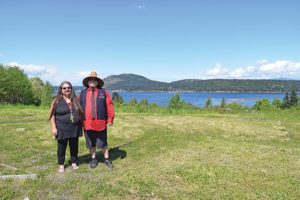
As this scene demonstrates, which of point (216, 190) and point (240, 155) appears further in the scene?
point (240, 155)

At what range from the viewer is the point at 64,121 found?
7.55m

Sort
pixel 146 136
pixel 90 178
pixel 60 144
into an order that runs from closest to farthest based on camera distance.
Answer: pixel 90 178, pixel 60 144, pixel 146 136

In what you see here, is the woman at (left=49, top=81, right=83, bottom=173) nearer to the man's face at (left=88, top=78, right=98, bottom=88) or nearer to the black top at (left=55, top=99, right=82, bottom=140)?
the black top at (left=55, top=99, right=82, bottom=140)

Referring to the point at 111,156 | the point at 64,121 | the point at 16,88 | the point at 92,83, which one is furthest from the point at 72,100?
the point at 16,88

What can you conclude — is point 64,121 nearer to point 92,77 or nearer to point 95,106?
point 95,106

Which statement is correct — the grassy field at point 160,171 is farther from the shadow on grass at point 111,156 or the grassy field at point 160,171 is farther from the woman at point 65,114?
the woman at point 65,114

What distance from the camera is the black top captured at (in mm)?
7500

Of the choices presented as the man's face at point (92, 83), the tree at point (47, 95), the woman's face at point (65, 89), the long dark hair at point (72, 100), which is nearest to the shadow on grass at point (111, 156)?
the long dark hair at point (72, 100)

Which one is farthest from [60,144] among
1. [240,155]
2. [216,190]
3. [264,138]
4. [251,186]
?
[264,138]

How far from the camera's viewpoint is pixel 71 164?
8.38m

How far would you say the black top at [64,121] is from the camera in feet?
24.6

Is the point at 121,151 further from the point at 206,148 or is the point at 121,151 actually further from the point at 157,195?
the point at 157,195

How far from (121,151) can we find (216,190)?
15.3ft

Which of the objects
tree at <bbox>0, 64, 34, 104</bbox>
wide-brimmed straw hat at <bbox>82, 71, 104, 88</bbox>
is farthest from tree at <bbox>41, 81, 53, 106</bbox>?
wide-brimmed straw hat at <bbox>82, 71, 104, 88</bbox>
